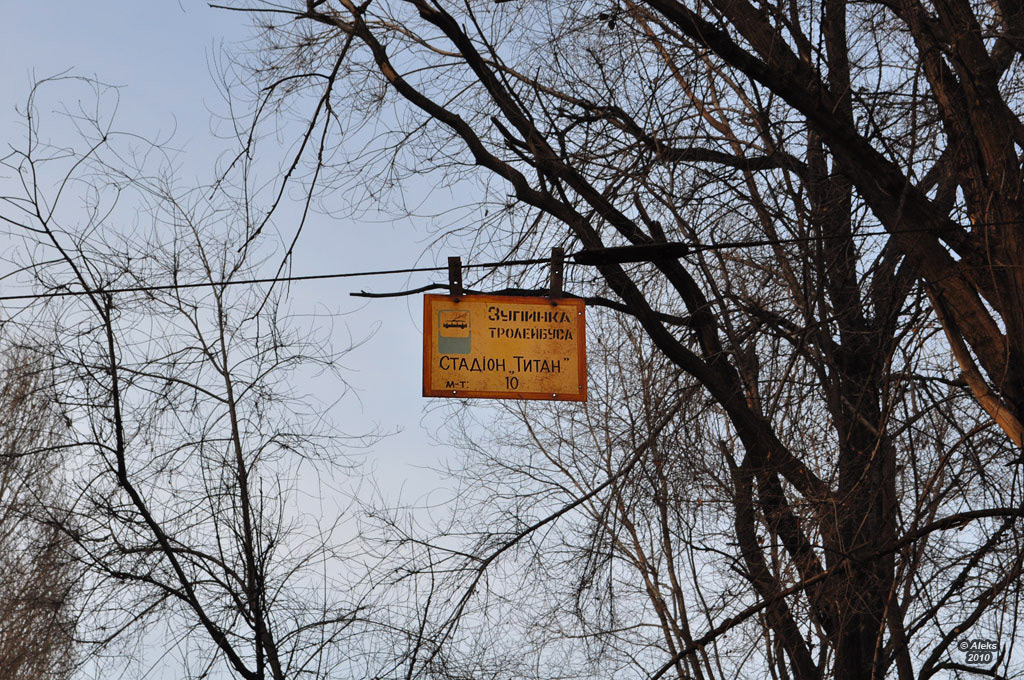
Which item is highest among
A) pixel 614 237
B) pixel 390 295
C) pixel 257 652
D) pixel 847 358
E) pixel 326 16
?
pixel 326 16

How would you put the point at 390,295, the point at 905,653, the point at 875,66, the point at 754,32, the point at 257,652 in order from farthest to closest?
the point at 905,653, the point at 257,652, the point at 875,66, the point at 754,32, the point at 390,295

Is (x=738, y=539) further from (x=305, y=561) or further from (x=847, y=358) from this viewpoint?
(x=305, y=561)

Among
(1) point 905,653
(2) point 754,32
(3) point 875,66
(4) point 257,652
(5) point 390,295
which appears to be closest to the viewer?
(5) point 390,295

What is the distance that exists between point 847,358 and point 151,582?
4232 millimetres

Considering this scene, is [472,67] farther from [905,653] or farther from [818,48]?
[905,653]

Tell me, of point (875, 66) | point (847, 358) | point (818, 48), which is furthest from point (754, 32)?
point (847, 358)

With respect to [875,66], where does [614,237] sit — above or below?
below

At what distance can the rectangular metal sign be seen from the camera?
4.63 meters

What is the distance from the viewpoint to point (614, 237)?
22.2 feet

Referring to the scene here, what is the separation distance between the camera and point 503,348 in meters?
4.70

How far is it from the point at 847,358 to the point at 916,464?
2.38 ft

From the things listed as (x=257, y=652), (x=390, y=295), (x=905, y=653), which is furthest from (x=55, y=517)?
(x=905, y=653)

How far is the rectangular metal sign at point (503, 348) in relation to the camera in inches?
182

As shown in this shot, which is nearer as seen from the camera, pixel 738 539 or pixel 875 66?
pixel 875 66
